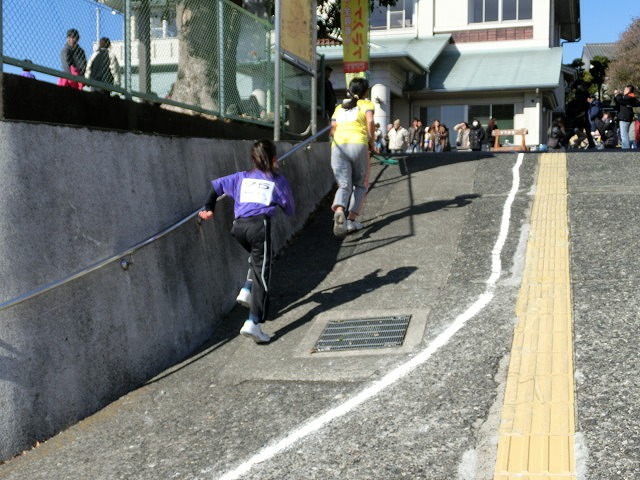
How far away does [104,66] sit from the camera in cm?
747

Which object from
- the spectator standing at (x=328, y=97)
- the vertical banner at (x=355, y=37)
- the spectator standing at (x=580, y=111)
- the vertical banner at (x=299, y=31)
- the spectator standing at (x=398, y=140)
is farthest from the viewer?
the spectator standing at (x=398, y=140)

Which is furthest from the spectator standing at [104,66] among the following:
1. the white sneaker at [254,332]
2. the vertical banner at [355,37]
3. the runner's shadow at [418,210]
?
the vertical banner at [355,37]

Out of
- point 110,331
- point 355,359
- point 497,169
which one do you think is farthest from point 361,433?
point 497,169

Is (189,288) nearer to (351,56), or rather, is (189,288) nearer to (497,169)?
(497,169)

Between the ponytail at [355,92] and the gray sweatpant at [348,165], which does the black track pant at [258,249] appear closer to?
the gray sweatpant at [348,165]

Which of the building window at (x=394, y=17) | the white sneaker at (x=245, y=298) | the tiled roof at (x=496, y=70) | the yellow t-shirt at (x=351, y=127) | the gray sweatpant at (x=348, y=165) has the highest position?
the building window at (x=394, y=17)

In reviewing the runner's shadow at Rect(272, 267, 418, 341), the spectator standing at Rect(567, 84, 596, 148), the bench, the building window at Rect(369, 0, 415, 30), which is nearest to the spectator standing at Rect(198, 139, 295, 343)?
the runner's shadow at Rect(272, 267, 418, 341)

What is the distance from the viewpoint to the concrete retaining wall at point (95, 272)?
5.72 meters

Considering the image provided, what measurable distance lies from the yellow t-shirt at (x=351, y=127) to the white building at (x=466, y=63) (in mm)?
19977

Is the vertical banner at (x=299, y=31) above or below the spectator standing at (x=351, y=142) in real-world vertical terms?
above

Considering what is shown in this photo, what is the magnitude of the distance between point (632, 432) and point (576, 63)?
6324 cm

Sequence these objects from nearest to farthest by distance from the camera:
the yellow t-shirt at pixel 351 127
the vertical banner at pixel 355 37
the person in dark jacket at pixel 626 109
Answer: the yellow t-shirt at pixel 351 127 < the vertical banner at pixel 355 37 < the person in dark jacket at pixel 626 109

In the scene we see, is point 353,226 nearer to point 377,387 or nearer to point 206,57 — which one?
point 206,57

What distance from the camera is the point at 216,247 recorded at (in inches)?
324
